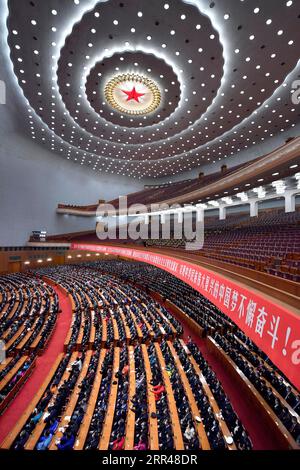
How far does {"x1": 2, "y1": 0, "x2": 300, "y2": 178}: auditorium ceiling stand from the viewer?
7.51m

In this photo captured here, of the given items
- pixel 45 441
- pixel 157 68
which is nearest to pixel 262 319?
pixel 45 441

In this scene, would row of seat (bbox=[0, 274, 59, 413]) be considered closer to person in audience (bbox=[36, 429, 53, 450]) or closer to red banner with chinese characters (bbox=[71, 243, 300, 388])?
person in audience (bbox=[36, 429, 53, 450])

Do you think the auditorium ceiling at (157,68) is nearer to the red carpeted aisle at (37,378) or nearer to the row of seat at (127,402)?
the row of seat at (127,402)

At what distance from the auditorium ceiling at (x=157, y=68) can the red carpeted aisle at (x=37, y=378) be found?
1127 centimetres

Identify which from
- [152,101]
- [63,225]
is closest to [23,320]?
[152,101]

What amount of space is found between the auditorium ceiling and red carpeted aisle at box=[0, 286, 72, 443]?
11.3 m

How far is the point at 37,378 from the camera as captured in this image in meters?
5.91

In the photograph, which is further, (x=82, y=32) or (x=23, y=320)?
(x=23, y=320)

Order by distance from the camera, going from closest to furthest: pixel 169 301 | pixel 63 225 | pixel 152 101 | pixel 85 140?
1. pixel 169 301
2. pixel 152 101
3. pixel 85 140
4. pixel 63 225

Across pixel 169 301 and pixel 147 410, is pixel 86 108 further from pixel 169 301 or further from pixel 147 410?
pixel 147 410

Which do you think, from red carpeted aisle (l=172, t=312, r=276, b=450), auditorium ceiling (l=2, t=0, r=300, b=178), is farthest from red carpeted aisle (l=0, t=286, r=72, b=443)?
auditorium ceiling (l=2, t=0, r=300, b=178)

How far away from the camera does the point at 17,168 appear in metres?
18.0

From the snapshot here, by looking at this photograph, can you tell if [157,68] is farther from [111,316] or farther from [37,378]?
[37,378]

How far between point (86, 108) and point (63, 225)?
12932 mm
